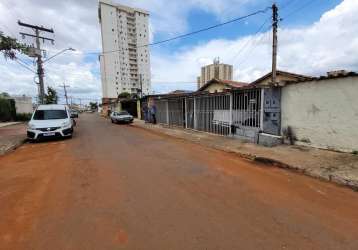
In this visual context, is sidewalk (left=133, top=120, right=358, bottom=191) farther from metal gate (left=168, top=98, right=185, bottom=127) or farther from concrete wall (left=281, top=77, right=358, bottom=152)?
metal gate (left=168, top=98, right=185, bottom=127)

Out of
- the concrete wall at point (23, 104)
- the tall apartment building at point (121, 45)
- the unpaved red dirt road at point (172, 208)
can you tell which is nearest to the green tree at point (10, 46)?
the unpaved red dirt road at point (172, 208)

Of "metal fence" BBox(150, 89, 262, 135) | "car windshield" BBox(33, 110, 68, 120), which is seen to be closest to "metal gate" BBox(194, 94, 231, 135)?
"metal fence" BBox(150, 89, 262, 135)

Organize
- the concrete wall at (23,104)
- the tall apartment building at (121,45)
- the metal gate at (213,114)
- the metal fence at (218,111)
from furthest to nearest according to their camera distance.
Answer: the tall apartment building at (121,45), the concrete wall at (23,104), the metal gate at (213,114), the metal fence at (218,111)

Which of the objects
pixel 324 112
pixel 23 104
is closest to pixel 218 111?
pixel 324 112

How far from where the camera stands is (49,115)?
11.4m

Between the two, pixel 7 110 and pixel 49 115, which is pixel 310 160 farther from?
pixel 7 110

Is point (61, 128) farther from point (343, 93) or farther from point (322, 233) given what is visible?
point (343, 93)

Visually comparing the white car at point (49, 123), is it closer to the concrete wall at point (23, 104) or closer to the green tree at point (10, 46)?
the green tree at point (10, 46)

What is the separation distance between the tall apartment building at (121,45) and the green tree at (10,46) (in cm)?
5076

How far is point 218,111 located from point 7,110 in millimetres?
25442

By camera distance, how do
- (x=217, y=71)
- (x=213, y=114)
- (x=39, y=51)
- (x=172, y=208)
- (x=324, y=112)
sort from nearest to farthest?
(x=172, y=208)
(x=324, y=112)
(x=213, y=114)
(x=39, y=51)
(x=217, y=71)

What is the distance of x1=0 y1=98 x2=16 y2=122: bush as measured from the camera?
2355 cm

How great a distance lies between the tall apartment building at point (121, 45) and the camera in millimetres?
63250

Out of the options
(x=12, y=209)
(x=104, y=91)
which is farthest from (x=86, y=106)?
(x=12, y=209)
